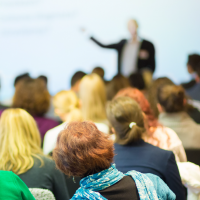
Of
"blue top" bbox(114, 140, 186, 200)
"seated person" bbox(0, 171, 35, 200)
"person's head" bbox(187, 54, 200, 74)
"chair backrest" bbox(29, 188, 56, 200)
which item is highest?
"person's head" bbox(187, 54, 200, 74)

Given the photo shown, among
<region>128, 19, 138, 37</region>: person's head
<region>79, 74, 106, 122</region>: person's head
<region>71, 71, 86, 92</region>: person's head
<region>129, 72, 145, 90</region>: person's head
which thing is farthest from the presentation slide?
<region>79, 74, 106, 122</region>: person's head

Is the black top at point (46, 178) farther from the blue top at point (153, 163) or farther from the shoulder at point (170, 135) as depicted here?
the shoulder at point (170, 135)

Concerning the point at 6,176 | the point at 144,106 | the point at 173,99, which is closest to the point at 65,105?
the point at 144,106

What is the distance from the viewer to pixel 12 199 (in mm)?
1004

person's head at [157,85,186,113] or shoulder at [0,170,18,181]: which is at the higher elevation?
person's head at [157,85,186,113]

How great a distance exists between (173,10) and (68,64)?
89.3 inches

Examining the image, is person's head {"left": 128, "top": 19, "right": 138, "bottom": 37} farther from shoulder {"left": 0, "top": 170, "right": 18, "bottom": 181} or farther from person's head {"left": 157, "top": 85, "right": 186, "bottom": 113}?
shoulder {"left": 0, "top": 170, "right": 18, "bottom": 181}

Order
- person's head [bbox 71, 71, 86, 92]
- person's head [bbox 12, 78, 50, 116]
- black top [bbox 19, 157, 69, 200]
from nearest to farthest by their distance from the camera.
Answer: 1. black top [bbox 19, 157, 69, 200]
2. person's head [bbox 12, 78, 50, 116]
3. person's head [bbox 71, 71, 86, 92]

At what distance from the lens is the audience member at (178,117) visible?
211cm

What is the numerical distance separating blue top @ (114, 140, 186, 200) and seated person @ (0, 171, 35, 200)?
1.82 feet

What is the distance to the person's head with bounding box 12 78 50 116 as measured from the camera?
8.45 feet

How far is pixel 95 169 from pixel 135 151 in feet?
1.50

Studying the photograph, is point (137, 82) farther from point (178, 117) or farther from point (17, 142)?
point (17, 142)

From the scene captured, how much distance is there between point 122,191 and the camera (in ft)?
3.36
